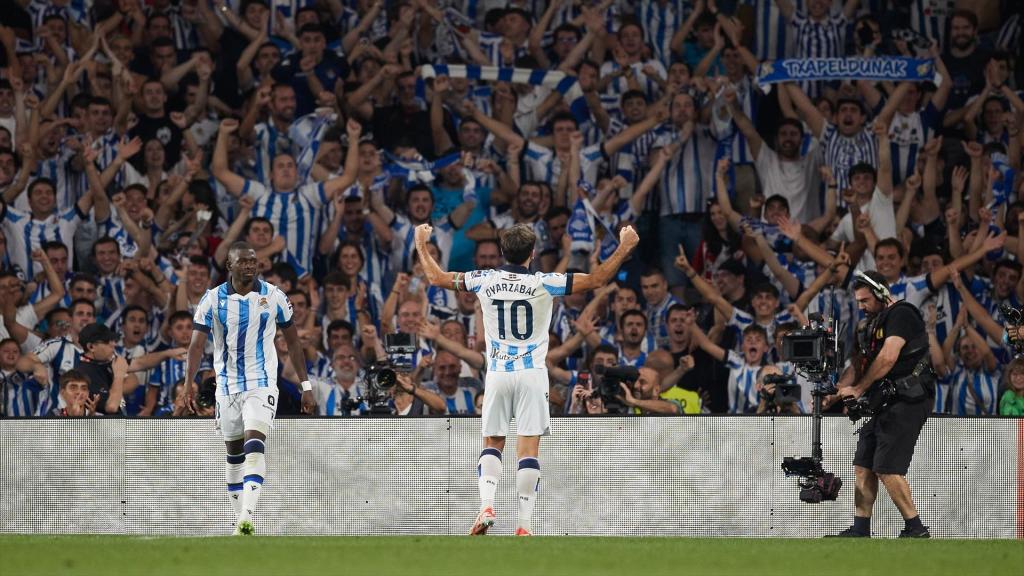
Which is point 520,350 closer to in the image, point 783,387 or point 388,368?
point 388,368

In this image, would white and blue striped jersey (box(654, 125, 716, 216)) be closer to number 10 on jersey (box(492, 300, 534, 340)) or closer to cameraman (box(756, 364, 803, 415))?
cameraman (box(756, 364, 803, 415))

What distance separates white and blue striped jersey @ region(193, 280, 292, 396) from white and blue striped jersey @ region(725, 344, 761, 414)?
5653 mm

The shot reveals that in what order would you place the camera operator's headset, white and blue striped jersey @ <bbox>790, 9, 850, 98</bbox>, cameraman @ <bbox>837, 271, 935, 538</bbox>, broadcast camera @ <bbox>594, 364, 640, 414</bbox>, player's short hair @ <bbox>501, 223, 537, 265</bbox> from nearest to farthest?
player's short hair @ <bbox>501, 223, 537, 265</bbox> → cameraman @ <bbox>837, 271, 935, 538</bbox> → the camera operator's headset → broadcast camera @ <bbox>594, 364, 640, 414</bbox> → white and blue striped jersey @ <bbox>790, 9, 850, 98</bbox>

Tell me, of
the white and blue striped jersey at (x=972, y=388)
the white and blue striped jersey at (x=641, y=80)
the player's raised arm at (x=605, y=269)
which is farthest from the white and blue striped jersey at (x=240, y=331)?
the white and blue striped jersey at (x=972, y=388)

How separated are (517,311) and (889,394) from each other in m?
3.27

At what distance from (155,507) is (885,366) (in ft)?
20.9

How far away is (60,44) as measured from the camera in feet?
59.0

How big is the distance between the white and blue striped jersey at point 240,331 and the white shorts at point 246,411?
5 cm

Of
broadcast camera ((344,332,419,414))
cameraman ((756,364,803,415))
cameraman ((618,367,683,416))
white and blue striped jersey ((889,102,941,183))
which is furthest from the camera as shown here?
white and blue striped jersey ((889,102,941,183))

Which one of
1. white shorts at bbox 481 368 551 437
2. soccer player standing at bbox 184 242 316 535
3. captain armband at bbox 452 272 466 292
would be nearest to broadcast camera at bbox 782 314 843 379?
white shorts at bbox 481 368 551 437

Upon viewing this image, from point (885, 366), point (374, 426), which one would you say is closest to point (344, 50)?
point (374, 426)

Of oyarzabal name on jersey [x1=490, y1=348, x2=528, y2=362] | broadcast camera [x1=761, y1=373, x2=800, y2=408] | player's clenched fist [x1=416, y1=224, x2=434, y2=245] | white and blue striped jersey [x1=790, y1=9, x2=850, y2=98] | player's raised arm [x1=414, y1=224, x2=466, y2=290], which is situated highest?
white and blue striped jersey [x1=790, y1=9, x2=850, y2=98]

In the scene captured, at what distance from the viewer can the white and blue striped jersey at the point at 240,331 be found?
11.6 metres

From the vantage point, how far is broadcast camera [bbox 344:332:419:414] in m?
13.8
